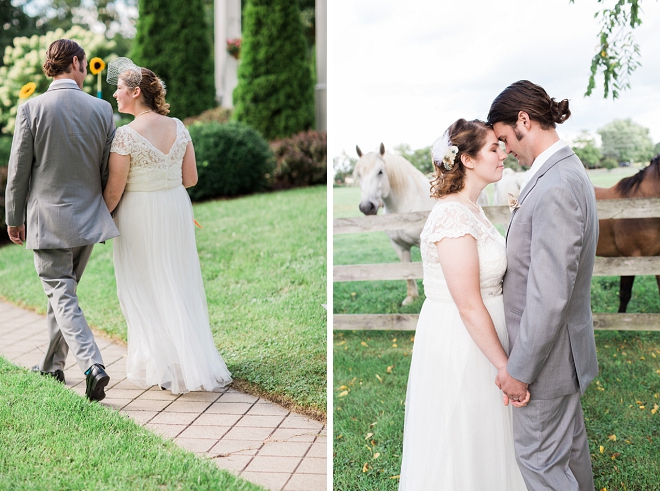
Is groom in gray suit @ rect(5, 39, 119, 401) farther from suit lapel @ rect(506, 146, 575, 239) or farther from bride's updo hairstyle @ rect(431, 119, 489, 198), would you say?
suit lapel @ rect(506, 146, 575, 239)

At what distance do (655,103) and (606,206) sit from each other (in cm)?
273

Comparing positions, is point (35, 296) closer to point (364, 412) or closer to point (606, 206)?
point (364, 412)

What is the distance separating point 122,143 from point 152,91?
41 centimetres

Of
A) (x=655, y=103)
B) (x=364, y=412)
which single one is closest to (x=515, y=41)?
(x=655, y=103)

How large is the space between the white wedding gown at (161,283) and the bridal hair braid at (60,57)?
81 centimetres

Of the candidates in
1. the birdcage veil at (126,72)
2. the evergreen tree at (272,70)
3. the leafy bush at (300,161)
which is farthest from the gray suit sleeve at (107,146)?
the evergreen tree at (272,70)

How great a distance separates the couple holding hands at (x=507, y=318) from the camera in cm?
244

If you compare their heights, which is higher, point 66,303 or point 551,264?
point 551,264

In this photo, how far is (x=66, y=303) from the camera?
4402mm

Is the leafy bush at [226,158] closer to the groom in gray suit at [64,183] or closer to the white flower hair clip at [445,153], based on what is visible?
the groom in gray suit at [64,183]

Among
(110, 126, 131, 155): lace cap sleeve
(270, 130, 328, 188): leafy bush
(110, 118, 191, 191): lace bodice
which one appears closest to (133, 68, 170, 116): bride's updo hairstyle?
(110, 118, 191, 191): lace bodice

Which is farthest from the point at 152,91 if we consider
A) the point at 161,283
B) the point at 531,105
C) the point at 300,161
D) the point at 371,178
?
the point at 300,161

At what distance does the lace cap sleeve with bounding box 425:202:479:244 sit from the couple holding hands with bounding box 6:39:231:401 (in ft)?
7.69

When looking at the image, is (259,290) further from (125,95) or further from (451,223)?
(451,223)
